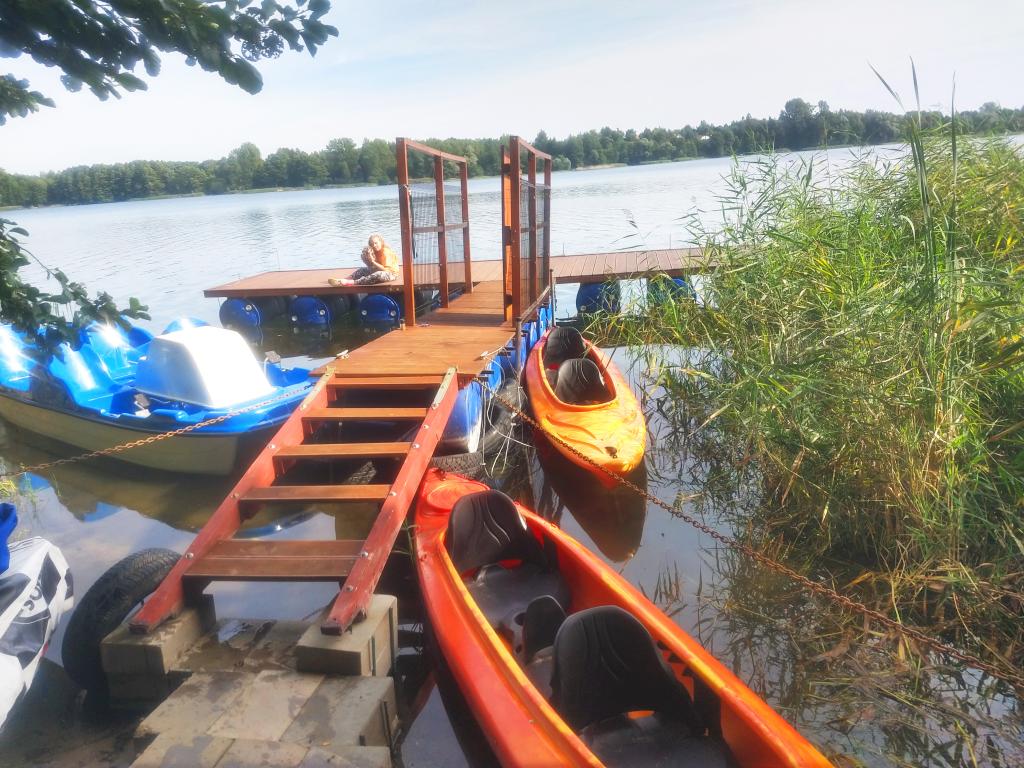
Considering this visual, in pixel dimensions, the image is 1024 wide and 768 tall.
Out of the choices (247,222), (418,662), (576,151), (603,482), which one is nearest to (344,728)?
(418,662)

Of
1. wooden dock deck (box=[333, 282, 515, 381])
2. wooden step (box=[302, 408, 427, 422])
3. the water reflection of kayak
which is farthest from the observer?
wooden dock deck (box=[333, 282, 515, 381])

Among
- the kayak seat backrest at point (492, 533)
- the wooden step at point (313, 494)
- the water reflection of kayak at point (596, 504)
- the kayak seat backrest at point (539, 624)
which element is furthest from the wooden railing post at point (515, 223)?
the kayak seat backrest at point (539, 624)

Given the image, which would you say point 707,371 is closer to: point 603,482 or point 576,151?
point 603,482

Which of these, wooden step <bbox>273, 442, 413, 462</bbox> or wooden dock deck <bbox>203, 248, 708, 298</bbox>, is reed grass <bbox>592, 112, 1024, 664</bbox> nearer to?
wooden step <bbox>273, 442, 413, 462</bbox>

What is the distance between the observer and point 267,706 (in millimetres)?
2801

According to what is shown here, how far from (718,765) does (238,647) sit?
6.97 feet

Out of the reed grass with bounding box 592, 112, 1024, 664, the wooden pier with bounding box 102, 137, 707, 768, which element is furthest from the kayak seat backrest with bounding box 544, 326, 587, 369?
the reed grass with bounding box 592, 112, 1024, 664

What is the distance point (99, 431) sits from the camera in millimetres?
6676

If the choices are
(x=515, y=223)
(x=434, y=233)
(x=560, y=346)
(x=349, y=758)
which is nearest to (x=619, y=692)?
(x=349, y=758)

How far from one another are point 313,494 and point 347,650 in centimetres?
135

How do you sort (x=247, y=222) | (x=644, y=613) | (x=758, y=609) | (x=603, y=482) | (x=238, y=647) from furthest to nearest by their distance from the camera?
(x=247, y=222), (x=603, y=482), (x=758, y=609), (x=238, y=647), (x=644, y=613)

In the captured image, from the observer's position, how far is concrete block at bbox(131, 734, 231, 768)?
8.04ft

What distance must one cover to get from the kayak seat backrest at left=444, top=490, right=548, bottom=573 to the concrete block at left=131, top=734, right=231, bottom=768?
158 centimetres

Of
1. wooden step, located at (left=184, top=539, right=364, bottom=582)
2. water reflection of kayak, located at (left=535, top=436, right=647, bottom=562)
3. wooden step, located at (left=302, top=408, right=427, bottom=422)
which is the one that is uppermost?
wooden step, located at (left=302, top=408, right=427, bottom=422)
